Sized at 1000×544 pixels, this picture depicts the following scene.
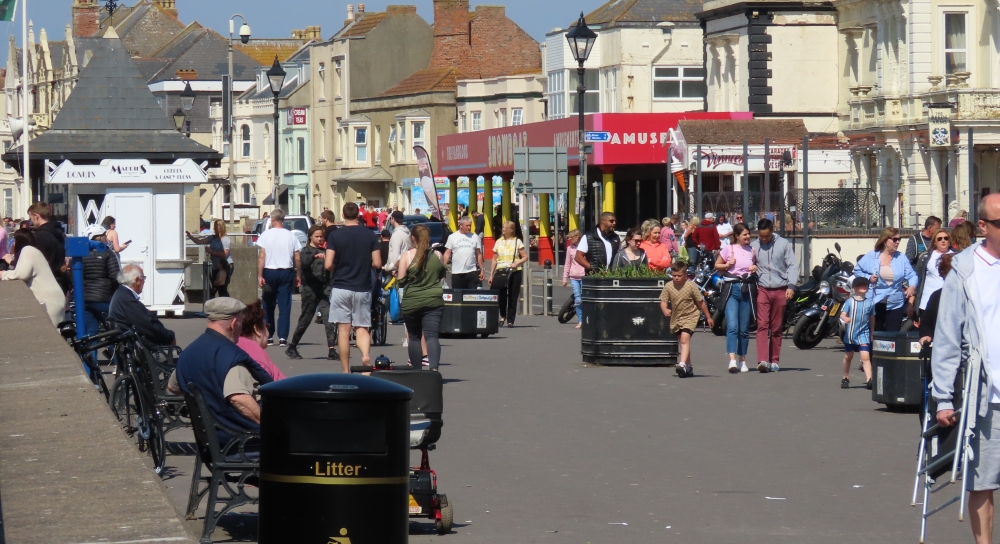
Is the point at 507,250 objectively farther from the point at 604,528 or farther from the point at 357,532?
the point at 357,532

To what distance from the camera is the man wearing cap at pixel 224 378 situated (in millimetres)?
8648

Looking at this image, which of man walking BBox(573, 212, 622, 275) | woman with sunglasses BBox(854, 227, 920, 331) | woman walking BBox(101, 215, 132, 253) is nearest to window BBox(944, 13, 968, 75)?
man walking BBox(573, 212, 622, 275)

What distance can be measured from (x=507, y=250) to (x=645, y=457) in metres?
14.4

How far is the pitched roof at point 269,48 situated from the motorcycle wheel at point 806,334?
293ft

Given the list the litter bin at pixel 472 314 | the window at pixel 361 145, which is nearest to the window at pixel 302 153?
the window at pixel 361 145

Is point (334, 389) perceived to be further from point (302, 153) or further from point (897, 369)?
point (302, 153)

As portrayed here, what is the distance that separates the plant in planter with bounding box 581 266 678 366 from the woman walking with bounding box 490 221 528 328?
711 cm

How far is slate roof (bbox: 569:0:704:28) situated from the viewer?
187 feet

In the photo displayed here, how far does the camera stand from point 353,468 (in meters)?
6.36

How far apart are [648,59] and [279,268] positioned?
38195 mm

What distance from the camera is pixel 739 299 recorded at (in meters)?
17.7

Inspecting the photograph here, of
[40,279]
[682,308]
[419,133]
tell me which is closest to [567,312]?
[682,308]

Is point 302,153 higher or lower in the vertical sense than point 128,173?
higher

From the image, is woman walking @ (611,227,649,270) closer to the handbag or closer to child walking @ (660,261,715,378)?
child walking @ (660,261,715,378)
